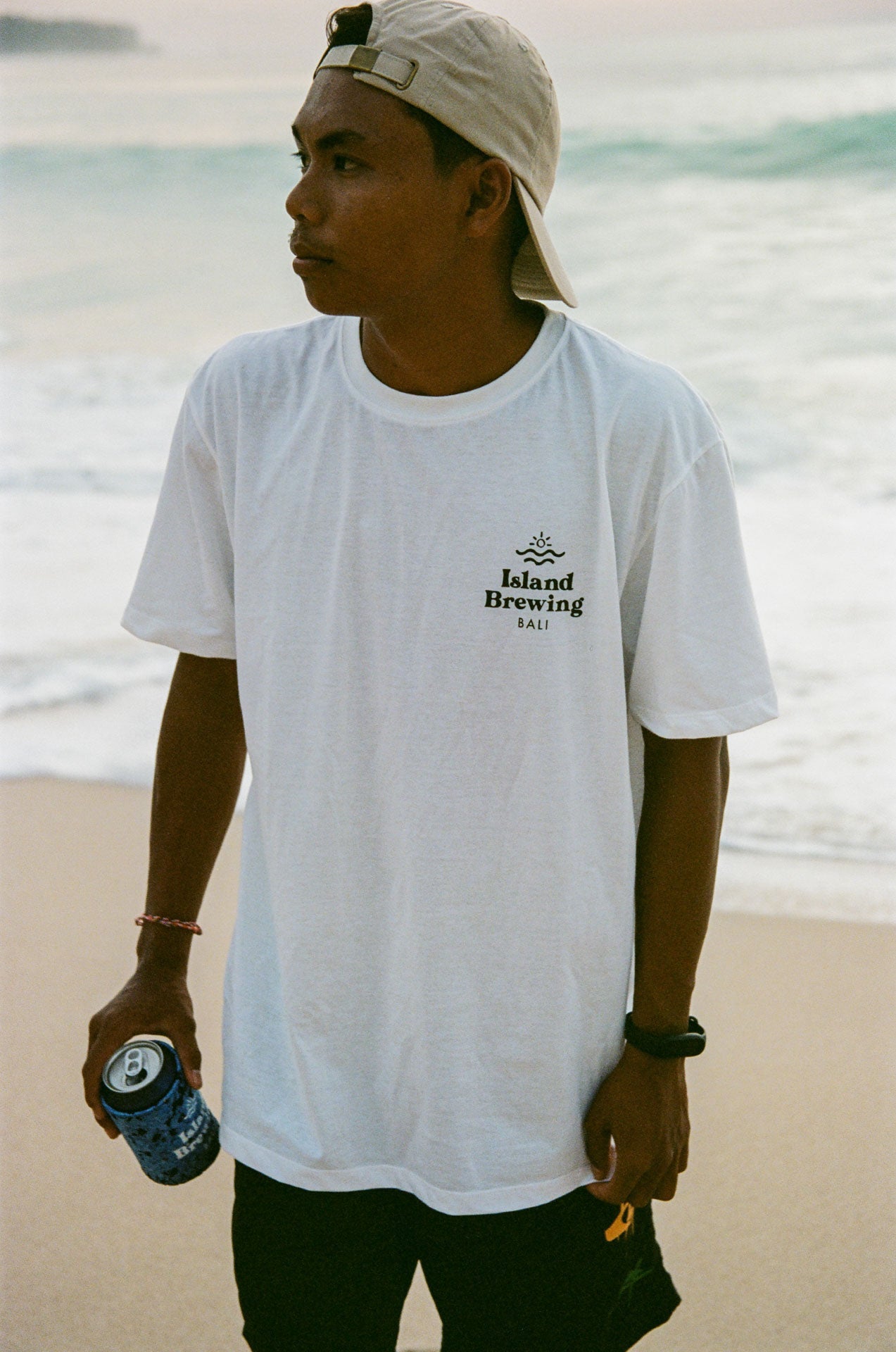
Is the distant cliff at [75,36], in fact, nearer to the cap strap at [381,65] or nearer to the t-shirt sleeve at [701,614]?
the cap strap at [381,65]

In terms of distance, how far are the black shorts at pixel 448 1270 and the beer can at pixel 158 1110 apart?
8cm

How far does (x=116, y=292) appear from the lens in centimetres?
1762

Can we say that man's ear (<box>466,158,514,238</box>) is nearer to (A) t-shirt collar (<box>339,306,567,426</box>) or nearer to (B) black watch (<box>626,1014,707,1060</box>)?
(A) t-shirt collar (<box>339,306,567,426</box>)

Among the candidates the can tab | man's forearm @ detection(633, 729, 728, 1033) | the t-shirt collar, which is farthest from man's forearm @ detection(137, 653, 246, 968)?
man's forearm @ detection(633, 729, 728, 1033)

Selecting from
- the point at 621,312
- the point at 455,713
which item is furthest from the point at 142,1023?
the point at 621,312

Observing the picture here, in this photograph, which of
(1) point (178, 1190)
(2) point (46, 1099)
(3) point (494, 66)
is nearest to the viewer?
(3) point (494, 66)

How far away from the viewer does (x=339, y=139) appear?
1.50 meters

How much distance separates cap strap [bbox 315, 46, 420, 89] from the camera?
4.81 feet

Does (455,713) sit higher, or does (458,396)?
(458,396)

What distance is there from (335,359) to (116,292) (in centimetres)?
1700

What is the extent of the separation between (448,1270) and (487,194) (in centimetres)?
119

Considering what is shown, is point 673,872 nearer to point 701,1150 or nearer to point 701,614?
point 701,614

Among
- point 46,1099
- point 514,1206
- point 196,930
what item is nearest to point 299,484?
point 196,930

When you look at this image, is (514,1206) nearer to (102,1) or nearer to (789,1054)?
(789,1054)
